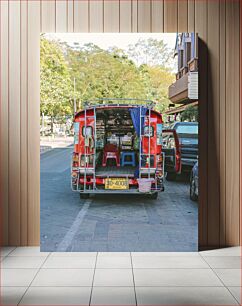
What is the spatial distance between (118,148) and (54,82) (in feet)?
2.95

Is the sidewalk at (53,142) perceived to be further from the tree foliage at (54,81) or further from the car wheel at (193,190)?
the car wheel at (193,190)

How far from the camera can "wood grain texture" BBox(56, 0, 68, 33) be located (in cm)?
509

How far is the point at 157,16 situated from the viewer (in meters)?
5.11

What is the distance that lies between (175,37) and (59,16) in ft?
3.74

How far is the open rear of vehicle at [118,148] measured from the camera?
4.85m

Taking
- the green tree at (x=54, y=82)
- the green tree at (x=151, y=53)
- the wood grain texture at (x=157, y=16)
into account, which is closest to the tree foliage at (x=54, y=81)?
the green tree at (x=54, y=82)

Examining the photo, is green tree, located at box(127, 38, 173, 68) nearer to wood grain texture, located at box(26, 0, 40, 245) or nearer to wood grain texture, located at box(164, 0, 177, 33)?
wood grain texture, located at box(164, 0, 177, 33)

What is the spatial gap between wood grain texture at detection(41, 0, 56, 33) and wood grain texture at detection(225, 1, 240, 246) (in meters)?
1.70

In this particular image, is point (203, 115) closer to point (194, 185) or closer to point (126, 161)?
point (194, 185)

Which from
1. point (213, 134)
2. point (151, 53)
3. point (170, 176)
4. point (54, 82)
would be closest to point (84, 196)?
point (170, 176)

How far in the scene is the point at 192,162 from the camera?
5094 mm

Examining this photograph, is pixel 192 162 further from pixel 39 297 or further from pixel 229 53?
pixel 39 297

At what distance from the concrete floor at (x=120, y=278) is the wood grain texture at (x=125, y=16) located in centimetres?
215

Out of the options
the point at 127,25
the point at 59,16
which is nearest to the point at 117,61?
the point at 127,25
